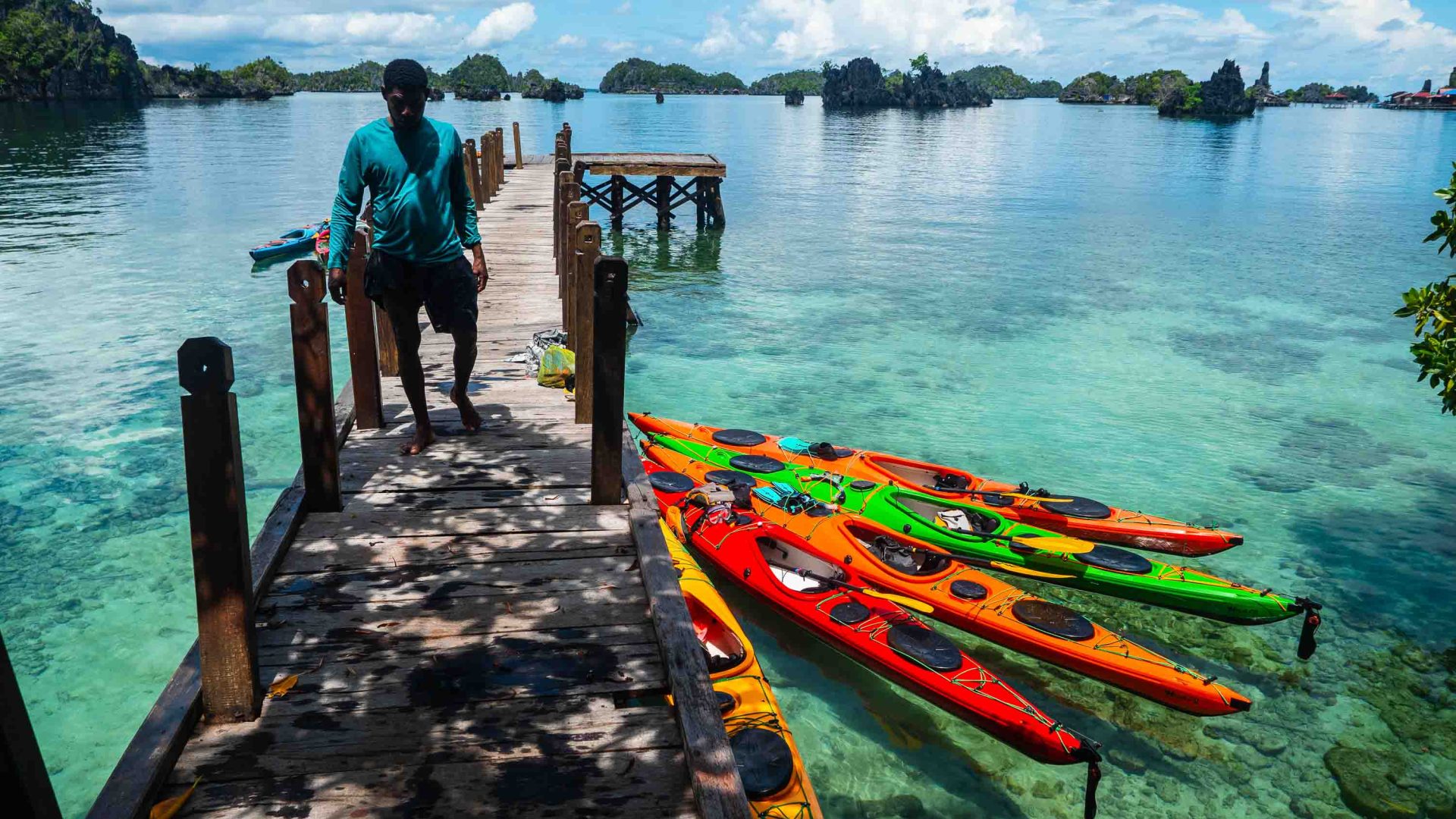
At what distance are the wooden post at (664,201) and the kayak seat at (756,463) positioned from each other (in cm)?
2180

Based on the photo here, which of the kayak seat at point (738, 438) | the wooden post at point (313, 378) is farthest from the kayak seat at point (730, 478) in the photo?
the wooden post at point (313, 378)

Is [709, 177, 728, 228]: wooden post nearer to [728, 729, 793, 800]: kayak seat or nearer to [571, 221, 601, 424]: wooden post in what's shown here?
[571, 221, 601, 424]: wooden post

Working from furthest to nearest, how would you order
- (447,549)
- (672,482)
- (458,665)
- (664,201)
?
(664,201)
(672,482)
(447,549)
(458,665)

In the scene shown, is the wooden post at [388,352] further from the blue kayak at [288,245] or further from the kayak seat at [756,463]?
the blue kayak at [288,245]

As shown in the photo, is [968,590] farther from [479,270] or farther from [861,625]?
[479,270]

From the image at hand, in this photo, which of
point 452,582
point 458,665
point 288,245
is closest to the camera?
point 458,665

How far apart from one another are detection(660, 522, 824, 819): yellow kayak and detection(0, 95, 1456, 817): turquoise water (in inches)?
59.2

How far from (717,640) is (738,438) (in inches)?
161

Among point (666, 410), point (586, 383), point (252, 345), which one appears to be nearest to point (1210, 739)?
point (586, 383)

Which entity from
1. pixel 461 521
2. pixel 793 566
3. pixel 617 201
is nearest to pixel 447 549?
pixel 461 521

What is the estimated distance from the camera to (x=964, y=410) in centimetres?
1572

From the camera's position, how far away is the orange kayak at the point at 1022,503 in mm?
9438

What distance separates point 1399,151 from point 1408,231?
2092 inches

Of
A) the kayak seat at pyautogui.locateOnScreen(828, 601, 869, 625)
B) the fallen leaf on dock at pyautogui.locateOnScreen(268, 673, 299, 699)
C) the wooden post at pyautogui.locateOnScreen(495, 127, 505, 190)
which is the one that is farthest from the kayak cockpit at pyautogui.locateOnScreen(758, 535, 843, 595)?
the wooden post at pyautogui.locateOnScreen(495, 127, 505, 190)
